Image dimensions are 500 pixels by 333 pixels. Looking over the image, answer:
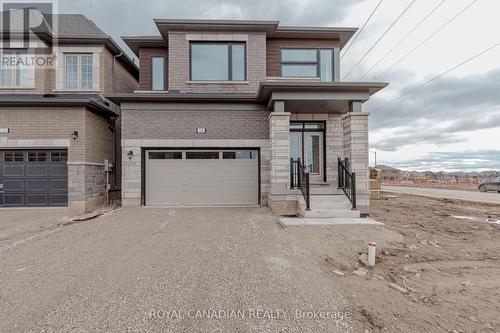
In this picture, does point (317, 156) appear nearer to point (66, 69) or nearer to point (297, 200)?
point (297, 200)

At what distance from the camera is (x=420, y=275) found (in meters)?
4.19

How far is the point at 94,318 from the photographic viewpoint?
112 inches

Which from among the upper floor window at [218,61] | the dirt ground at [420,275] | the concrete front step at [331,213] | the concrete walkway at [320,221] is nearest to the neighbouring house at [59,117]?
the upper floor window at [218,61]

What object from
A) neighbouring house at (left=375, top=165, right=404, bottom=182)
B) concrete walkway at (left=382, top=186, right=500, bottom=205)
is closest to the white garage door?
concrete walkway at (left=382, top=186, right=500, bottom=205)

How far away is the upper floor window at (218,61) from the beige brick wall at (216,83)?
0.24 m

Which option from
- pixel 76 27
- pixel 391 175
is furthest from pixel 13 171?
pixel 391 175

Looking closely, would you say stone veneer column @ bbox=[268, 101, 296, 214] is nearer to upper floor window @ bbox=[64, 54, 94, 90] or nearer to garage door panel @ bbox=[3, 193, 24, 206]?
upper floor window @ bbox=[64, 54, 94, 90]

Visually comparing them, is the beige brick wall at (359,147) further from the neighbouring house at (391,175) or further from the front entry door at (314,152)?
the neighbouring house at (391,175)

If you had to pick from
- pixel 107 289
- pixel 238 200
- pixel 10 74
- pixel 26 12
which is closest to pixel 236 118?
pixel 238 200

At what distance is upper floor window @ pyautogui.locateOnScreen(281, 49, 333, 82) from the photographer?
11.6 m

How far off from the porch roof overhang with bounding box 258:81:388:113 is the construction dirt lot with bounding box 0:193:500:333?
4537mm

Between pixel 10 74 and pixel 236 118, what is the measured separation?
35.6 feet

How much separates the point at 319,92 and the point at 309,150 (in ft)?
8.63

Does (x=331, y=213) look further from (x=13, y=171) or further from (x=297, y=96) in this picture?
(x=13, y=171)
